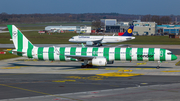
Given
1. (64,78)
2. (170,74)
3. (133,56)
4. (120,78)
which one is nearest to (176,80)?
(170,74)

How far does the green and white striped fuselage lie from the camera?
44875 millimetres

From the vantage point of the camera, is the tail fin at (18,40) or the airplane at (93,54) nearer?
the airplane at (93,54)

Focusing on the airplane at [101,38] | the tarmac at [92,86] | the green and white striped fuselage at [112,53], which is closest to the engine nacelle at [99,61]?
the green and white striped fuselage at [112,53]

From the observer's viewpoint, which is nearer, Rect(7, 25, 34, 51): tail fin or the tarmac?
the tarmac

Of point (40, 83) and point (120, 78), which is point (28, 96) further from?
point (120, 78)

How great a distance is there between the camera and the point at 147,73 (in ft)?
134

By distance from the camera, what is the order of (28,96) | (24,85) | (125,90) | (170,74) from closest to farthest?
(28,96)
(125,90)
(24,85)
(170,74)

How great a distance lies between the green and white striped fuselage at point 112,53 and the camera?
147 ft

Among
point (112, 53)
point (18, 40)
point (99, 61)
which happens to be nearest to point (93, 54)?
point (99, 61)

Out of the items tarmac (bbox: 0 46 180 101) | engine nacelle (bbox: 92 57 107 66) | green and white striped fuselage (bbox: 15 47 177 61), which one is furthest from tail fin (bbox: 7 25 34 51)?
engine nacelle (bbox: 92 57 107 66)

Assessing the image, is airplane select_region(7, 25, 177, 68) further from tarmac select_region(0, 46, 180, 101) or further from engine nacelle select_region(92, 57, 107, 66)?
tarmac select_region(0, 46, 180, 101)

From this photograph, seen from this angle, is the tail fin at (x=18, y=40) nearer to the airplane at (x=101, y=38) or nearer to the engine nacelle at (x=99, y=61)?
the engine nacelle at (x=99, y=61)

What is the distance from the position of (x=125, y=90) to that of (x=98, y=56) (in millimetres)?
17909

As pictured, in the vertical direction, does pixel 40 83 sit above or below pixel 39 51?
below
